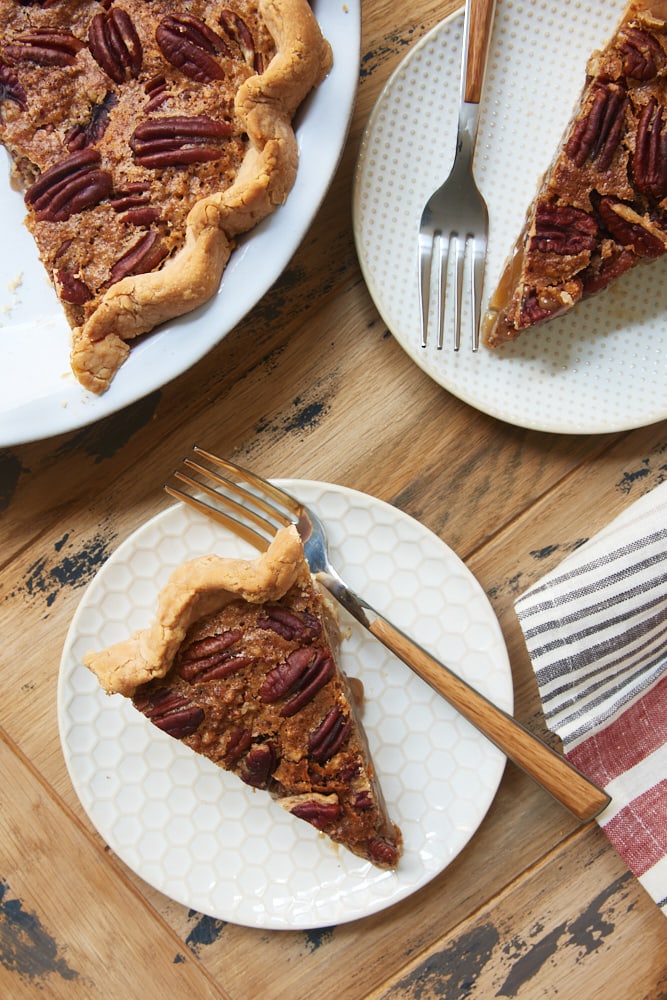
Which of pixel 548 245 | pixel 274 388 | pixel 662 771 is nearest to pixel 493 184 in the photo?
pixel 548 245

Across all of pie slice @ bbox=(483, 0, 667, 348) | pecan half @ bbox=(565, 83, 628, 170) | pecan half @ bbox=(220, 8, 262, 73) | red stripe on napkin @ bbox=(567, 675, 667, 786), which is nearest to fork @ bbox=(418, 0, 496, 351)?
pie slice @ bbox=(483, 0, 667, 348)

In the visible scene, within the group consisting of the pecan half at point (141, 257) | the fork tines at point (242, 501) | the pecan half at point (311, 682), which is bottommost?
the pecan half at point (311, 682)

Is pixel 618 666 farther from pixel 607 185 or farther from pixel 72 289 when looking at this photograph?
pixel 72 289

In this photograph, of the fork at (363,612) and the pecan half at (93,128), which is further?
the fork at (363,612)

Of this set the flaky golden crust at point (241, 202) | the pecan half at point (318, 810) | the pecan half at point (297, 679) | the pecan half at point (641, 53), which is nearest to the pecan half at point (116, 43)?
the flaky golden crust at point (241, 202)

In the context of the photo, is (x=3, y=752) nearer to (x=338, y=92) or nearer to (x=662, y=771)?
(x=662, y=771)

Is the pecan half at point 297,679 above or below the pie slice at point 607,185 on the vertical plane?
below

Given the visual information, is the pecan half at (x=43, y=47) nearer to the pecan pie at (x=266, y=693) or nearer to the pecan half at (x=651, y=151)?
the pecan pie at (x=266, y=693)
